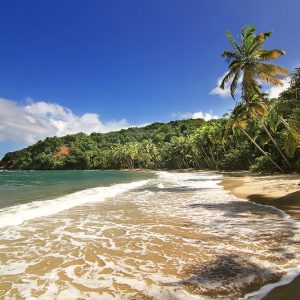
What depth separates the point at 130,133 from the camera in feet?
502

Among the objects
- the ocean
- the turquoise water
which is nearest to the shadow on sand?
the ocean

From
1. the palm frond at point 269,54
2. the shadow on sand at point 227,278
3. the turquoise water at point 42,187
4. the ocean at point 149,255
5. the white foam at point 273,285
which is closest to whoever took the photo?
the white foam at point 273,285

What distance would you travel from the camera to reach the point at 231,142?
59594 millimetres

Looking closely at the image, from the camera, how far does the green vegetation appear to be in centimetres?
2164

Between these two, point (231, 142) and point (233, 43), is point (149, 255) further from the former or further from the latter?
point (231, 142)

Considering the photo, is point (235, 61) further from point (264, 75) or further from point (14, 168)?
point (14, 168)

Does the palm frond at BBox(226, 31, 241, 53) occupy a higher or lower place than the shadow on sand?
higher

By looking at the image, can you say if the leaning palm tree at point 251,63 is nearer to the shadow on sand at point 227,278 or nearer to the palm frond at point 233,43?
the palm frond at point 233,43

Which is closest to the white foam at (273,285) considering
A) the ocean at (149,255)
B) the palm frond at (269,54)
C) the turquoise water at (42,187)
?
the ocean at (149,255)

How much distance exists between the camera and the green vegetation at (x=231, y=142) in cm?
2164

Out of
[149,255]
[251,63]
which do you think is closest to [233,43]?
[251,63]

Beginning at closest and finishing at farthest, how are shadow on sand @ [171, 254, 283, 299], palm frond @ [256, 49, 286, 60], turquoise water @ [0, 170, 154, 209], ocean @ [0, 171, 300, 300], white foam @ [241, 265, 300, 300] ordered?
white foam @ [241, 265, 300, 300] → shadow on sand @ [171, 254, 283, 299] → ocean @ [0, 171, 300, 300] → turquoise water @ [0, 170, 154, 209] → palm frond @ [256, 49, 286, 60]

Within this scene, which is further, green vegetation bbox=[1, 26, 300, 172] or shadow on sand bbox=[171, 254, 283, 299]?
green vegetation bbox=[1, 26, 300, 172]

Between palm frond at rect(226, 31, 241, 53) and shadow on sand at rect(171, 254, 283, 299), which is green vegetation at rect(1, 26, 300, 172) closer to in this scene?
palm frond at rect(226, 31, 241, 53)
